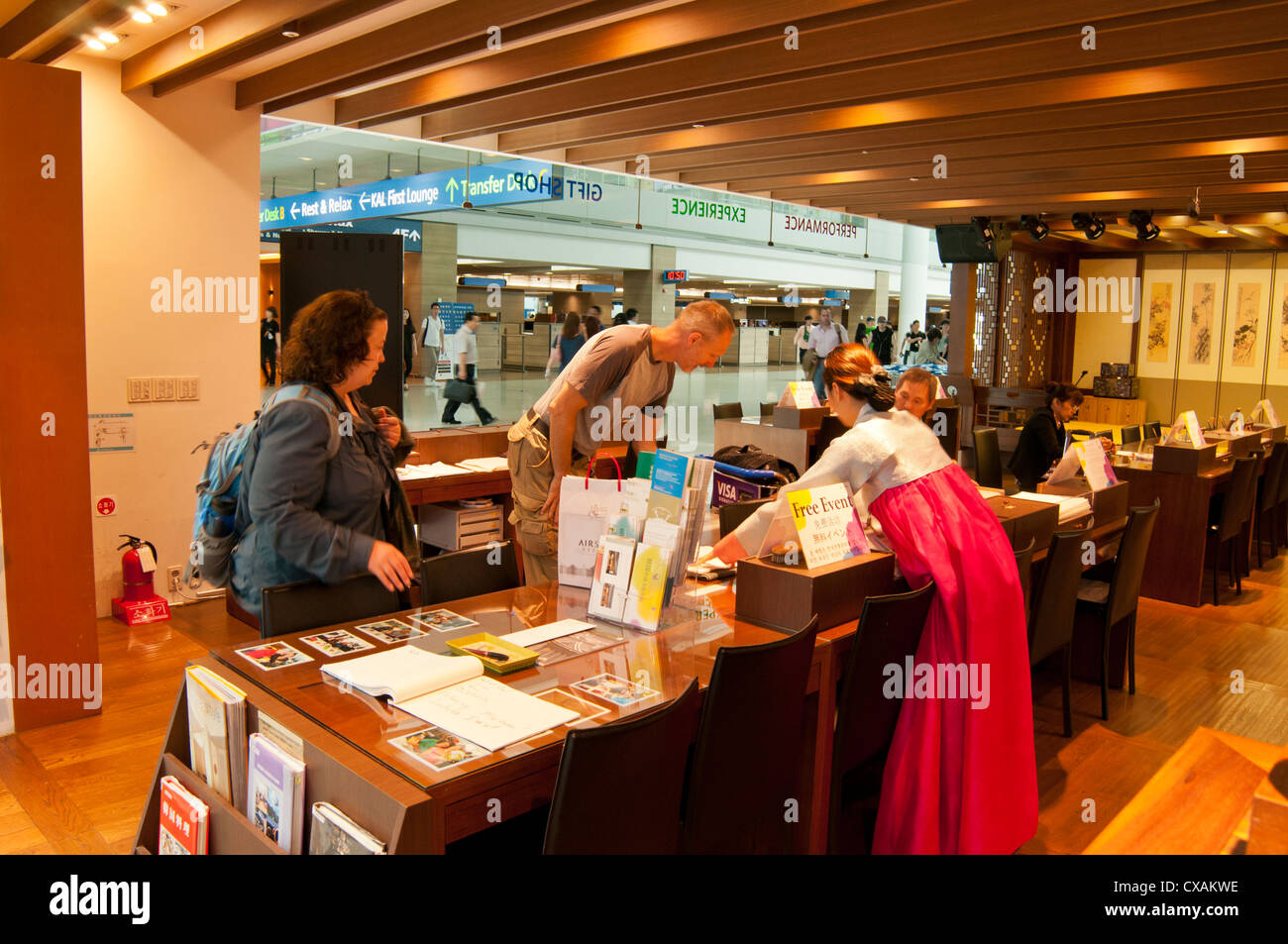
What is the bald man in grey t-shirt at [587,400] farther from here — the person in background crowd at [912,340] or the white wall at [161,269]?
the person in background crowd at [912,340]

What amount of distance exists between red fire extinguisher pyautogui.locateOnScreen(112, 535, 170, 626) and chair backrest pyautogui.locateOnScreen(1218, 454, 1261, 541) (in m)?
6.71

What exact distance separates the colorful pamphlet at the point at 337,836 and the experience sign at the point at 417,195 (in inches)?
250

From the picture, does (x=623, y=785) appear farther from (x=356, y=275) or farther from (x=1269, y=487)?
(x=1269, y=487)

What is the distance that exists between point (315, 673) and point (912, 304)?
18.0 metres

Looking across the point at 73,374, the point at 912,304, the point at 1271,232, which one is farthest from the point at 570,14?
the point at 912,304

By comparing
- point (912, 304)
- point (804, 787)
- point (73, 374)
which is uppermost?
point (912, 304)

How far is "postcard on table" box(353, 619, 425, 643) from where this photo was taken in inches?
101

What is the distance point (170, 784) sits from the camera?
228 cm

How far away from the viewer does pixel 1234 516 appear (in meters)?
6.37

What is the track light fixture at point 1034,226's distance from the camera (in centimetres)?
1069

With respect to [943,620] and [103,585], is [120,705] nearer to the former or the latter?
[103,585]

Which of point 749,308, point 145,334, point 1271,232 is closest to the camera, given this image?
point 145,334

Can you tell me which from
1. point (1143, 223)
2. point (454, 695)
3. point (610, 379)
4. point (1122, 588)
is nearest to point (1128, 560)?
point (1122, 588)

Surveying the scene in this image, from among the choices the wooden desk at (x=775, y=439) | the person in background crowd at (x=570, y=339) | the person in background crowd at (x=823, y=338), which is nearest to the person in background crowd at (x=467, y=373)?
the person in background crowd at (x=570, y=339)
